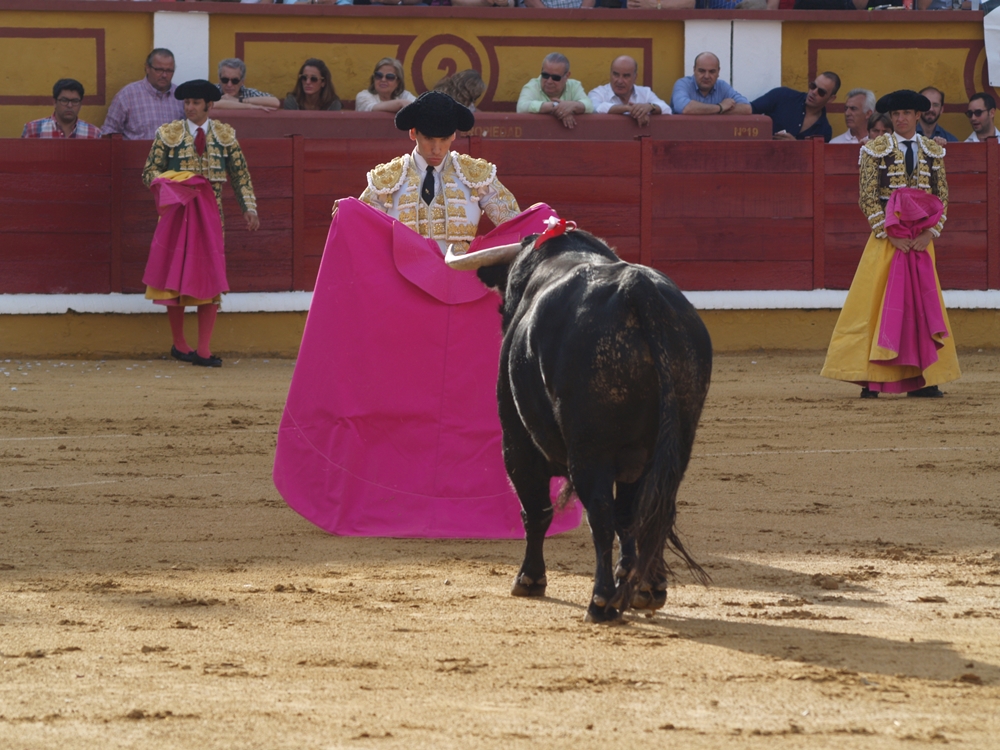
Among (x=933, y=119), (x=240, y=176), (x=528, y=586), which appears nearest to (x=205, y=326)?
(x=240, y=176)

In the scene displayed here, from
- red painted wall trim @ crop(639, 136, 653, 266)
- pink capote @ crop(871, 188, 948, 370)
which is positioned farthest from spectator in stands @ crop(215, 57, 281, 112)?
pink capote @ crop(871, 188, 948, 370)

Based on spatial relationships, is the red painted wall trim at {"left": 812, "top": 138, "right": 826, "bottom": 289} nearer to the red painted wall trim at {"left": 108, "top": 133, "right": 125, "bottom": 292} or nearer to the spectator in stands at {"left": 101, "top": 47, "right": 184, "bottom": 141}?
the spectator in stands at {"left": 101, "top": 47, "right": 184, "bottom": 141}

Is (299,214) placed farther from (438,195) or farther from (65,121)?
(438,195)

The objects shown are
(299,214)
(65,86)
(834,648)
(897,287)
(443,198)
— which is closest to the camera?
(834,648)

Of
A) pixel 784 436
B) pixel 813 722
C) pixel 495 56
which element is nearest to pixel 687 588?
pixel 813 722

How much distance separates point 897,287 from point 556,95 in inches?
123

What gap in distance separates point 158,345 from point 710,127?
384 centimetres

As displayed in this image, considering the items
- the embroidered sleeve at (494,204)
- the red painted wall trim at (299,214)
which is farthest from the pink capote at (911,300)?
the red painted wall trim at (299,214)

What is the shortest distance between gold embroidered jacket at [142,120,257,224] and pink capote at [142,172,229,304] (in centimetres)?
8

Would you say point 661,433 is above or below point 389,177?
below

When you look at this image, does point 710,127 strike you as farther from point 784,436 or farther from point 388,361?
point 388,361

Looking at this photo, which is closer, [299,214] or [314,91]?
[299,214]

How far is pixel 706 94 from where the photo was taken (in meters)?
9.39

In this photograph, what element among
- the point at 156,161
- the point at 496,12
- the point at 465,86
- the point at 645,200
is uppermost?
the point at 496,12
